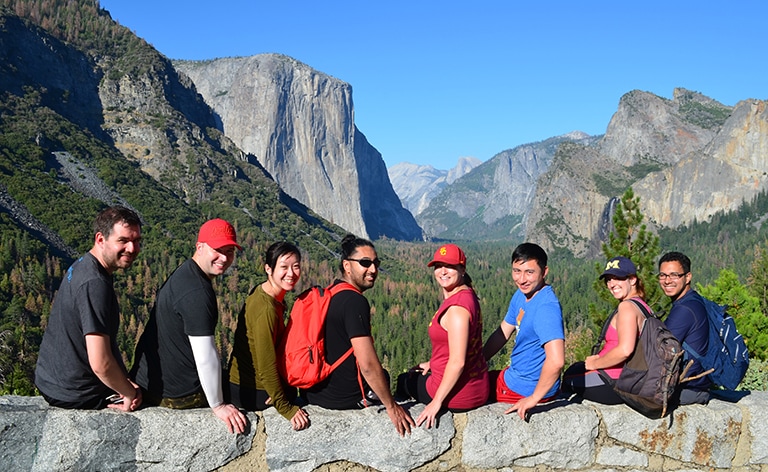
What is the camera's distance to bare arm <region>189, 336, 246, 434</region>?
167 inches

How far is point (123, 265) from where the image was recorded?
4418 millimetres

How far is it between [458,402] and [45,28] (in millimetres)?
149783

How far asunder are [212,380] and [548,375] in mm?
2800

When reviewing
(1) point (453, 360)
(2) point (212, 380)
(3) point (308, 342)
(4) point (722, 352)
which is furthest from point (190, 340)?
(4) point (722, 352)

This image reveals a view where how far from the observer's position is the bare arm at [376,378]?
4410 millimetres

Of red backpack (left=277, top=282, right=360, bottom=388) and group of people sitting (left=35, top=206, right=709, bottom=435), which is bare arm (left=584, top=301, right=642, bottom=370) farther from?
red backpack (left=277, top=282, right=360, bottom=388)

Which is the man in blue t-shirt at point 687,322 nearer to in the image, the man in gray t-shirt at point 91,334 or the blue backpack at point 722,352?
the blue backpack at point 722,352

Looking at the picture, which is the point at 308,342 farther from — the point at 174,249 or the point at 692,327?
the point at 174,249

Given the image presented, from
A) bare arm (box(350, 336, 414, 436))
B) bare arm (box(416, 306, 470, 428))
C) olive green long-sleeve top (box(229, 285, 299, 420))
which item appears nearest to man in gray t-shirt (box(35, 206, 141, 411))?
olive green long-sleeve top (box(229, 285, 299, 420))

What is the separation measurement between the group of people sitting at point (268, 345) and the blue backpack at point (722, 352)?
25 cm

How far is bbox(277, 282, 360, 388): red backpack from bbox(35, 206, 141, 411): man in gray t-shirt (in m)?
1.20

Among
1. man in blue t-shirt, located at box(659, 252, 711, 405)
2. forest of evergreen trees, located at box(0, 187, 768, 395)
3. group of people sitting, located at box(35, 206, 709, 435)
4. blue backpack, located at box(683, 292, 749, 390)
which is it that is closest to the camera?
group of people sitting, located at box(35, 206, 709, 435)

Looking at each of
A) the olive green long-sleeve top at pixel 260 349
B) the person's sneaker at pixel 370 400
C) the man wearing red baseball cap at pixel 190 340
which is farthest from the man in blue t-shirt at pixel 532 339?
the man wearing red baseball cap at pixel 190 340

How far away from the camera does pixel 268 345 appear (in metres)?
4.43
